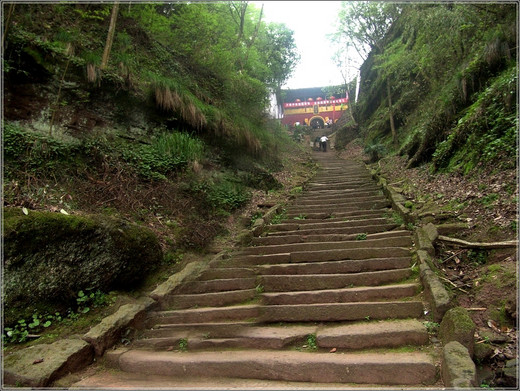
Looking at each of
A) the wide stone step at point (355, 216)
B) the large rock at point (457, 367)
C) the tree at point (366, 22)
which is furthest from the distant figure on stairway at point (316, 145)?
the large rock at point (457, 367)

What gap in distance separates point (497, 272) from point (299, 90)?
119ft

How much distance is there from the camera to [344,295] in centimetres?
429

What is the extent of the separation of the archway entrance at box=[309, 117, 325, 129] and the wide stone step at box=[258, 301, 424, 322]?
1306 inches

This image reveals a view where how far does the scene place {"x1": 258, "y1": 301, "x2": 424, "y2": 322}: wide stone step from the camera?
3.80 m

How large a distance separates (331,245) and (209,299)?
7.94ft

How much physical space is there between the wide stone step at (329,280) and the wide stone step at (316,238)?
4.49 feet

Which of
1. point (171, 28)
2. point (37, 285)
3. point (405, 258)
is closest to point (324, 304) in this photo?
point (405, 258)

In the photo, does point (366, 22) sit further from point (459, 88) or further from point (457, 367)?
point (457, 367)

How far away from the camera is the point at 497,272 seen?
368cm

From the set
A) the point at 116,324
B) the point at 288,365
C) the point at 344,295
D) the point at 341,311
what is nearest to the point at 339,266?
the point at 344,295

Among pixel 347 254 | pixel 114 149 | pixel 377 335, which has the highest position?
pixel 114 149

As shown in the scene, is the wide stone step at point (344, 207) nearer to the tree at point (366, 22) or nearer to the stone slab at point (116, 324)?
the stone slab at point (116, 324)

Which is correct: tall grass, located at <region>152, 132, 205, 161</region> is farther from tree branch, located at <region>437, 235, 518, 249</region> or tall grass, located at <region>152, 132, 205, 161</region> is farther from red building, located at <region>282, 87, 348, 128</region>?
red building, located at <region>282, 87, 348, 128</region>

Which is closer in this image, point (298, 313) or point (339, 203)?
point (298, 313)
